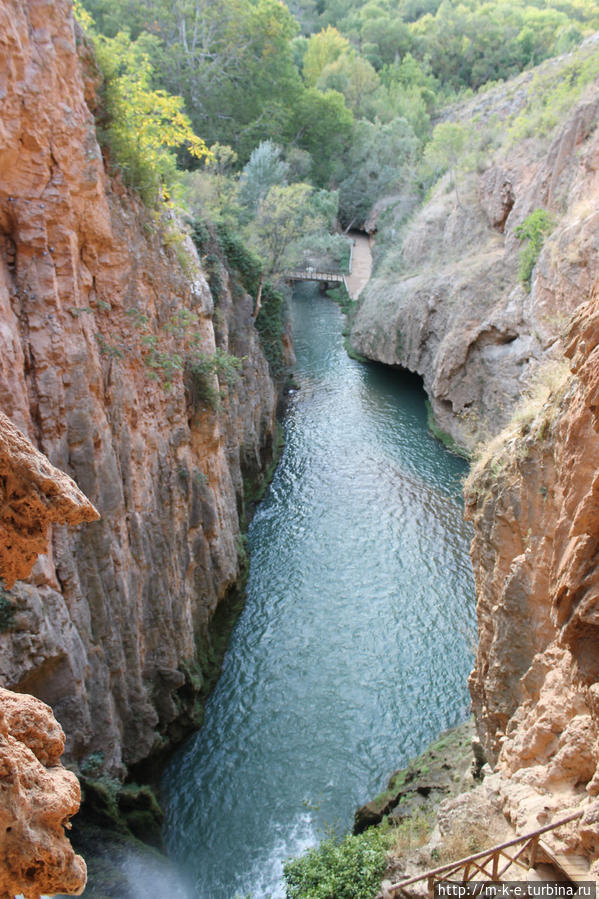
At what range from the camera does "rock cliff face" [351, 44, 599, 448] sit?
24.6 meters

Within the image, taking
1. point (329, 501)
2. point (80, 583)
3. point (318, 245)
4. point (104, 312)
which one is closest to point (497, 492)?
point (80, 583)

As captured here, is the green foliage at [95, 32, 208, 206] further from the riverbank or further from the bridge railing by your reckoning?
the bridge railing

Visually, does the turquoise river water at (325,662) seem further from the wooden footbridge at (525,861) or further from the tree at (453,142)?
the tree at (453,142)

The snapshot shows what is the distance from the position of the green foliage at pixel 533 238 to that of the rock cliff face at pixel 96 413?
55.4 feet

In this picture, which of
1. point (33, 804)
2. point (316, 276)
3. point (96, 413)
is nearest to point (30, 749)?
point (33, 804)

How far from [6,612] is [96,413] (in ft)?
14.1

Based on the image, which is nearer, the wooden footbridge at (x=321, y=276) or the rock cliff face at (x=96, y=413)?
the rock cliff face at (x=96, y=413)

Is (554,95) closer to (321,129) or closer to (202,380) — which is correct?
(321,129)

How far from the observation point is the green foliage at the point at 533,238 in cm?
2737

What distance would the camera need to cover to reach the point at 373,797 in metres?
14.7

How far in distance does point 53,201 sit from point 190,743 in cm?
1335

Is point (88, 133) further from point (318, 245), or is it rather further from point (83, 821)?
point (318, 245)

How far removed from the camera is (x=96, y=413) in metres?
12.5

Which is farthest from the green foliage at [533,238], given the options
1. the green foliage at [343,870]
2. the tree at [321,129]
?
the tree at [321,129]
